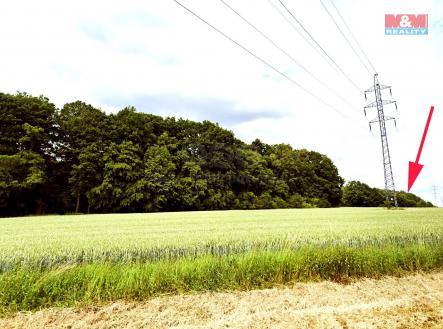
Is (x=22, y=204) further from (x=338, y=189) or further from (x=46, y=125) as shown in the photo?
(x=338, y=189)

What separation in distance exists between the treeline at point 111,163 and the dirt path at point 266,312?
108 feet

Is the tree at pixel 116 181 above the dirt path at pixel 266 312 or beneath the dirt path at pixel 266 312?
above

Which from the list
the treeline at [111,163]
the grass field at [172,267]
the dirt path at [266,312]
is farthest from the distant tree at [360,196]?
the dirt path at [266,312]

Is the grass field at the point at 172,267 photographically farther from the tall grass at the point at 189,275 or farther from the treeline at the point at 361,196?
the treeline at the point at 361,196

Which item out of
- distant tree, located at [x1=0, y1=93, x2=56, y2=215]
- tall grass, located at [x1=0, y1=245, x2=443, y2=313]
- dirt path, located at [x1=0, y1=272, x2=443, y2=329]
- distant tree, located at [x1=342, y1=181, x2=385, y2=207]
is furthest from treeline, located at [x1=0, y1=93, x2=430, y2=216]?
dirt path, located at [x1=0, y1=272, x2=443, y2=329]

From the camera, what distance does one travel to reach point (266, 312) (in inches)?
185

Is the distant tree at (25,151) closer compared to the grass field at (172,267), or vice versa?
the grass field at (172,267)

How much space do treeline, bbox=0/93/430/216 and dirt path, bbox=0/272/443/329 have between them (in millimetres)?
32920

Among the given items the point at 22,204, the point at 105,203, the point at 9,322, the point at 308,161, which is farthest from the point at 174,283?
the point at 308,161

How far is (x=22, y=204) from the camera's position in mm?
34219

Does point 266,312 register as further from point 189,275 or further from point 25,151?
point 25,151

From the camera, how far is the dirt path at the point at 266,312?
171 inches

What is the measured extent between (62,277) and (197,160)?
40.5 metres

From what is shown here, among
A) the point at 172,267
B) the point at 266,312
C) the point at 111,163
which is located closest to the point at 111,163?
the point at 111,163
